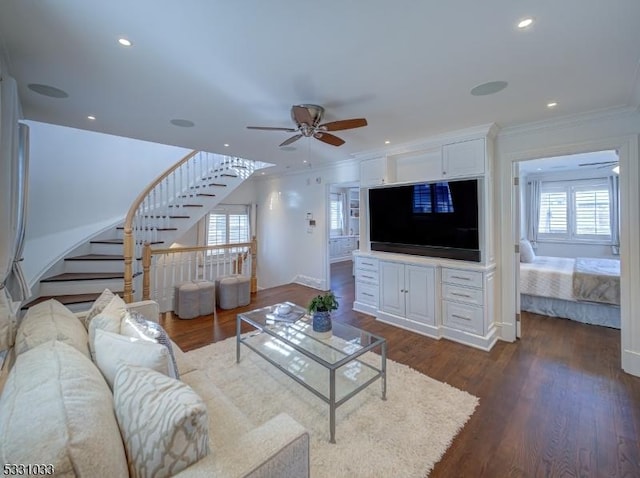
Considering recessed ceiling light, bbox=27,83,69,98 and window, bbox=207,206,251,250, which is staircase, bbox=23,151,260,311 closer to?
window, bbox=207,206,251,250

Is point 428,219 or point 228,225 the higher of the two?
point 228,225

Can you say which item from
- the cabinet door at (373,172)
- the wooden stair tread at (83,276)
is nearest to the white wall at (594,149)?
the cabinet door at (373,172)

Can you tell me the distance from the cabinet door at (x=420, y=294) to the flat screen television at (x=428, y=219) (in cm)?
32

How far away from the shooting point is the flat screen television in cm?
340

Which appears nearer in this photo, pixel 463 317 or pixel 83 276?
pixel 463 317

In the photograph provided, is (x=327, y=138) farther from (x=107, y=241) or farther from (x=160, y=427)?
(x=107, y=241)

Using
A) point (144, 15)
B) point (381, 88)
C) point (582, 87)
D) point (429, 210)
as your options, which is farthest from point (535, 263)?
point (144, 15)

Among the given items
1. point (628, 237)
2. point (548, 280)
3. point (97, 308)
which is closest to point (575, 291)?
point (548, 280)

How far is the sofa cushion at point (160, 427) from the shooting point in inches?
33.8

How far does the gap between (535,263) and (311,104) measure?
184 inches

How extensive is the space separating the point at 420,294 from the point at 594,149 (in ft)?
7.73

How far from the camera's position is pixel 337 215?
29.8 feet

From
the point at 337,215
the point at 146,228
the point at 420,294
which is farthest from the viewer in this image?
the point at 337,215

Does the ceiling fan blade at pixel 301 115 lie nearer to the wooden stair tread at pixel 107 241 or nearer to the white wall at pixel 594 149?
the white wall at pixel 594 149
